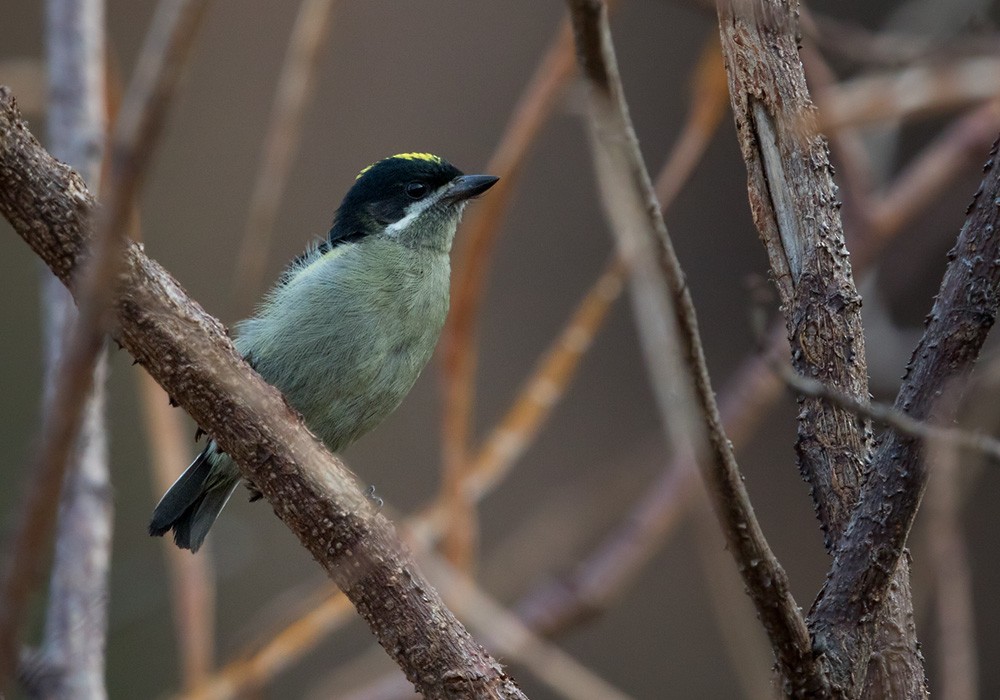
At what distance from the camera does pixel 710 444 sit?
1550 millimetres

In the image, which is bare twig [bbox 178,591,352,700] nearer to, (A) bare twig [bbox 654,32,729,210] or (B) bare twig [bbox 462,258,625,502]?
(B) bare twig [bbox 462,258,625,502]

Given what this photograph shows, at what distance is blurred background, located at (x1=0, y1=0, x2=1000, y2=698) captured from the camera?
667 centimetres

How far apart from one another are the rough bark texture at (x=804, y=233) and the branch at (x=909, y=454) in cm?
12

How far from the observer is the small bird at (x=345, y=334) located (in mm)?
3523

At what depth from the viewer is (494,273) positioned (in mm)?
7078

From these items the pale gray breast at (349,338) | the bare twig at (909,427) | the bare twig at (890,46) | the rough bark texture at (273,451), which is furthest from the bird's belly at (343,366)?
the bare twig at (909,427)

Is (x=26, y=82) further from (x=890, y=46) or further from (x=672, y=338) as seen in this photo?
(x=672, y=338)

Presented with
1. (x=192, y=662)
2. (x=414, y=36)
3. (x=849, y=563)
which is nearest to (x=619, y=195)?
(x=849, y=563)

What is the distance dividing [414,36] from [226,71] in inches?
50.9

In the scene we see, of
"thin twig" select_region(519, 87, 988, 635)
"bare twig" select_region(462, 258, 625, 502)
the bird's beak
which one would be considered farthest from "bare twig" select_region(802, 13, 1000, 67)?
the bird's beak

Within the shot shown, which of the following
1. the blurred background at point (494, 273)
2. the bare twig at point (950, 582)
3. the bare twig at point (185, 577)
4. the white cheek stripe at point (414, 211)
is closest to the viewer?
the bare twig at point (950, 582)

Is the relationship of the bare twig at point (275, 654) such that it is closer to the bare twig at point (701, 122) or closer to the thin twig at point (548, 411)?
the thin twig at point (548, 411)

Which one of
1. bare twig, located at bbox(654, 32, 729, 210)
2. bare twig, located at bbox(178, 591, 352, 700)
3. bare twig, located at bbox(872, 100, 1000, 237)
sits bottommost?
bare twig, located at bbox(178, 591, 352, 700)

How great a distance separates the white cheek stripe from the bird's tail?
1.03 meters
